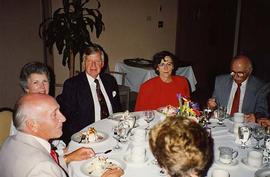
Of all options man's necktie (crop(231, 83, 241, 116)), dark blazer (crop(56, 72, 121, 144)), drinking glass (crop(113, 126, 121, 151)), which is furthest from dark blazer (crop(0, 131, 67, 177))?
man's necktie (crop(231, 83, 241, 116))

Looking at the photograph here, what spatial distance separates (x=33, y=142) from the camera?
174 centimetres

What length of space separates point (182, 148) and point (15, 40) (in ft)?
15.4

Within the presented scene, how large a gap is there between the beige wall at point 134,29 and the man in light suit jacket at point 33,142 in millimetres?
4486

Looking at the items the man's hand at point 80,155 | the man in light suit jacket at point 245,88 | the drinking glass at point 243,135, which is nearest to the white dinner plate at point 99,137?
the man's hand at point 80,155

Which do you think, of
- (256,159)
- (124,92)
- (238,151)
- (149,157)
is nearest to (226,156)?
(256,159)

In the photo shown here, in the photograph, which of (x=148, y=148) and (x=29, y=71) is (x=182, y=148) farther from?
(x=29, y=71)

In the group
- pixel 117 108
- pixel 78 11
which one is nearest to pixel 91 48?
pixel 117 108

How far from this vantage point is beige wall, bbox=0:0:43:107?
5211 mm

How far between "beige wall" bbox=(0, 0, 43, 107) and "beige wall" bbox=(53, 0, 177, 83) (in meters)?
0.76

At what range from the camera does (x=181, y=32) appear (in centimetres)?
798

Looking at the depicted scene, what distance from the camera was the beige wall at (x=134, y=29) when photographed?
22.3ft

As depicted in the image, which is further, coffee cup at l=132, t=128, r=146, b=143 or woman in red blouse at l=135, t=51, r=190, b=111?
woman in red blouse at l=135, t=51, r=190, b=111

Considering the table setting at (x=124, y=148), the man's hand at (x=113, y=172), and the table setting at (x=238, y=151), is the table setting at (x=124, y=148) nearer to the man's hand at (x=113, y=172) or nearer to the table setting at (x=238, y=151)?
the man's hand at (x=113, y=172)

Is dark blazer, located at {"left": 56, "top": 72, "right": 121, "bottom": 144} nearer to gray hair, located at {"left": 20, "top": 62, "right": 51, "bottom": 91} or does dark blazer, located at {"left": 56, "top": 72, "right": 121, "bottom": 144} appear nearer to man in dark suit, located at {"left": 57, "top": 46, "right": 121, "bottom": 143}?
man in dark suit, located at {"left": 57, "top": 46, "right": 121, "bottom": 143}
